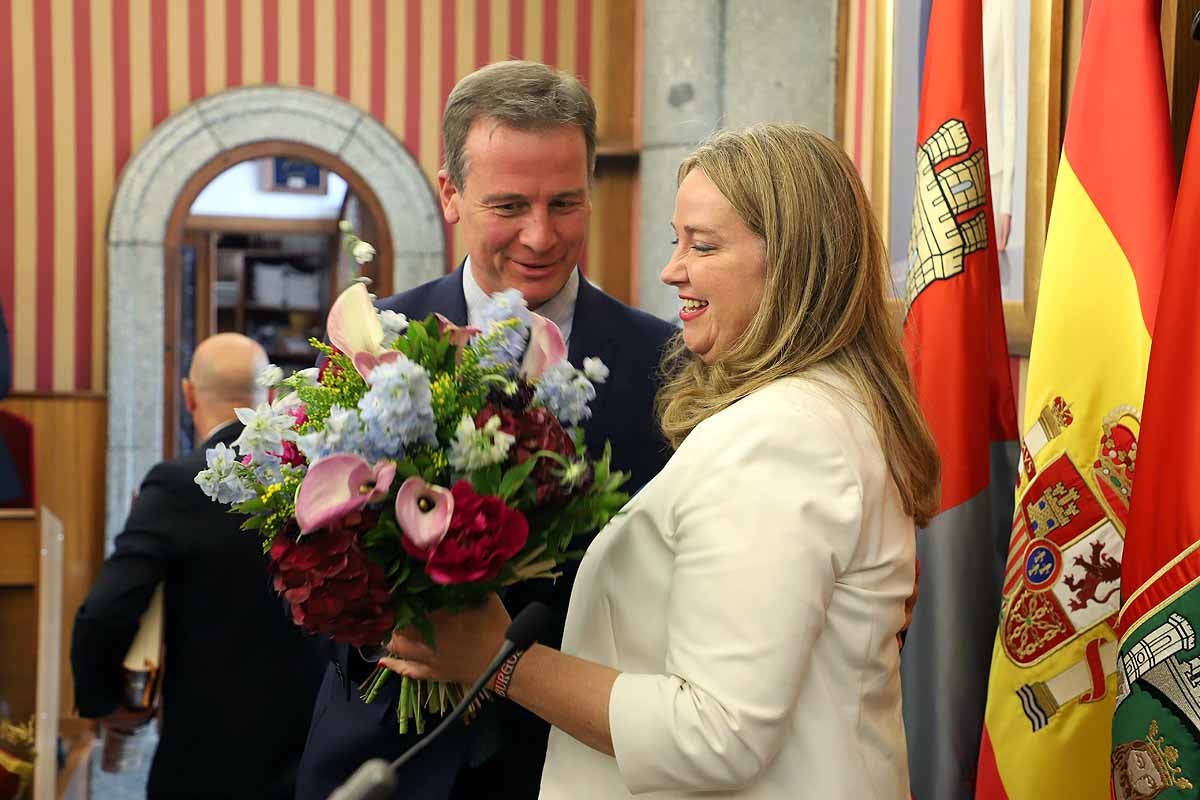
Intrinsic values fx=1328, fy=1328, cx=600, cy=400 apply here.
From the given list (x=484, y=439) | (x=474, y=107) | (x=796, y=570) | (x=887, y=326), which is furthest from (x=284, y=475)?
(x=474, y=107)

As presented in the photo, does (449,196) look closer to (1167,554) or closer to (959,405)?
(959,405)

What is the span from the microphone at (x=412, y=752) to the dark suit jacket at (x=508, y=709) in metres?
0.50

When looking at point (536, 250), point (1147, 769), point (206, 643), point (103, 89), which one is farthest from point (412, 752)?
point (103, 89)

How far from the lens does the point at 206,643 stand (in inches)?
111

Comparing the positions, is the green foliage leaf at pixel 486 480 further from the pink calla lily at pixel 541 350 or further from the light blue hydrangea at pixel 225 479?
the light blue hydrangea at pixel 225 479

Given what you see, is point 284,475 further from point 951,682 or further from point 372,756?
point 951,682

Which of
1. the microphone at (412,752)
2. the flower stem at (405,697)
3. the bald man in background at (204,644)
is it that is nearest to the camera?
the microphone at (412,752)

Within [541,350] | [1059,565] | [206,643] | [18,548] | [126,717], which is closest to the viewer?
[541,350]

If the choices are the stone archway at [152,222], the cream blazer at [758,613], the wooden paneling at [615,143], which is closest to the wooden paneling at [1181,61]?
the cream blazer at [758,613]

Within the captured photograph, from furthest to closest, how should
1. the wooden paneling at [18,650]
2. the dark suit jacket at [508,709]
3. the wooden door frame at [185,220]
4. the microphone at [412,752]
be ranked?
the wooden door frame at [185,220] → the wooden paneling at [18,650] → the dark suit jacket at [508,709] → the microphone at [412,752]

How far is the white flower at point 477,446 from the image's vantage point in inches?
48.3

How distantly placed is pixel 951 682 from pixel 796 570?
1.01 meters

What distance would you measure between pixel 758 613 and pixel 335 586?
0.39 meters

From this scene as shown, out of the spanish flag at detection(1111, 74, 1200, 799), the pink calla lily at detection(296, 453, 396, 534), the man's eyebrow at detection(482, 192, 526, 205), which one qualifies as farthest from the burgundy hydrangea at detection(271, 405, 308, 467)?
the spanish flag at detection(1111, 74, 1200, 799)
